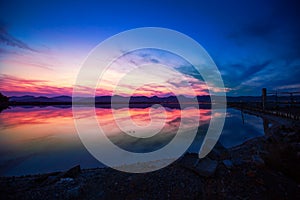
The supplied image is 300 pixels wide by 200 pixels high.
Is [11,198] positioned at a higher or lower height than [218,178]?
lower

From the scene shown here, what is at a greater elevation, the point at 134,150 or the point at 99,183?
the point at 99,183

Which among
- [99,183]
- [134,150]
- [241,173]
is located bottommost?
[134,150]

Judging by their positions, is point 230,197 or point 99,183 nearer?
point 230,197

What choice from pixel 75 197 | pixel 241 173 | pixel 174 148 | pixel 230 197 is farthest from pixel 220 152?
pixel 75 197

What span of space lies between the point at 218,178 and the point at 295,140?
5.96m

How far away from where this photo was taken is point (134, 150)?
30.7ft

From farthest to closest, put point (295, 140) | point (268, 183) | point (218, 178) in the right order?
point (295, 140) < point (218, 178) < point (268, 183)

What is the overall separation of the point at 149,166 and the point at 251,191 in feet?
9.86

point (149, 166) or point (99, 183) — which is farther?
point (149, 166)

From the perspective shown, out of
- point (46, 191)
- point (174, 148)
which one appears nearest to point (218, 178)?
point (46, 191)

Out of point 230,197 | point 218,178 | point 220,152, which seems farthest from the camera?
point 220,152

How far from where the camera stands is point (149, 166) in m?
5.49

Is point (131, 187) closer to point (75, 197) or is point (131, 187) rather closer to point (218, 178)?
point (75, 197)

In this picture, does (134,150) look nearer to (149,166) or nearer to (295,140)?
(149,166)
